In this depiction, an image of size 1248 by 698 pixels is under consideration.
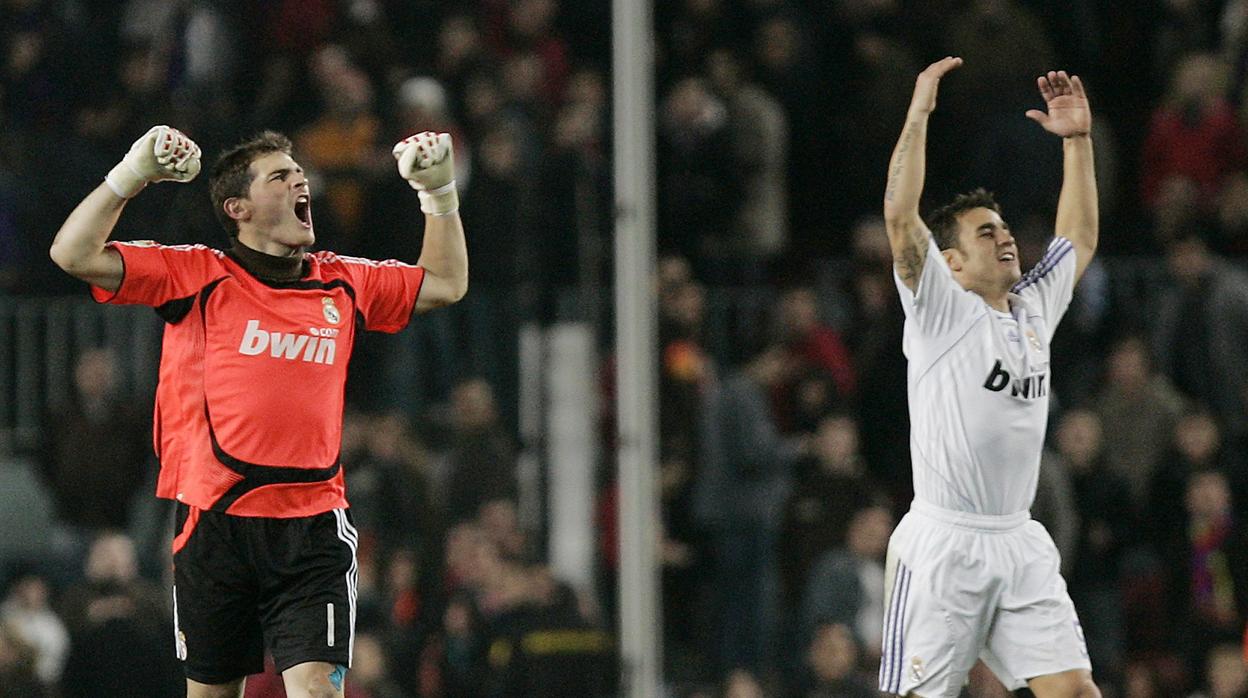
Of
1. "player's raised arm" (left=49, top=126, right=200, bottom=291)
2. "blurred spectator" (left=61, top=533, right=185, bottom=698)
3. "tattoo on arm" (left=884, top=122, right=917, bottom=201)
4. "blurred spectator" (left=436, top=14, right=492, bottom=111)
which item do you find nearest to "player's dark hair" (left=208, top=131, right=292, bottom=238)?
"player's raised arm" (left=49, top=126, right=200, bottom=291)

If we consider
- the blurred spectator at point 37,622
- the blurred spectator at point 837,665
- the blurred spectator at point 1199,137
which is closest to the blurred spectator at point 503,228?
the blurred spectator at point 837,665

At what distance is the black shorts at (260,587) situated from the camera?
635 centimetres

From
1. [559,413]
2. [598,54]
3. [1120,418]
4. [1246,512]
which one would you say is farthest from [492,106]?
[1246,512]

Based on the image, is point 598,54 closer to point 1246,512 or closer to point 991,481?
point 1246,512

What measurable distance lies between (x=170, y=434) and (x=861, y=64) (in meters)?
7.62

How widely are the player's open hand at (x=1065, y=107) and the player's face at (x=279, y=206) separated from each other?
94.6 inches

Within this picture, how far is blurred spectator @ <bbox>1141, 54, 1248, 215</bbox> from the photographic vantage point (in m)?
12.9

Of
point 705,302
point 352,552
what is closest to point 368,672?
point 705,302

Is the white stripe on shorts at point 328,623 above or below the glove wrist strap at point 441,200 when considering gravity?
below

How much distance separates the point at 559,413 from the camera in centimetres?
1135

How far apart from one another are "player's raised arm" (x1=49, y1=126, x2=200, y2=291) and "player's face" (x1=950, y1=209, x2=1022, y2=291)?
2438mm

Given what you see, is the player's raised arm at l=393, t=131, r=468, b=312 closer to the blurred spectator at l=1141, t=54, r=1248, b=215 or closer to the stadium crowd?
the stadium crowd

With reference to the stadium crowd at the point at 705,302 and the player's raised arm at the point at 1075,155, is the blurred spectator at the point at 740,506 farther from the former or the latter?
Answer: the player's raised arm at the point at 1075,155

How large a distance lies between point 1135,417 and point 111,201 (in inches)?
284
